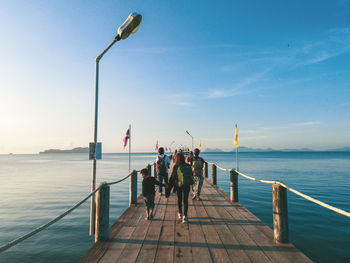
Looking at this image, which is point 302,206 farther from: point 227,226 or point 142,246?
point 142,246

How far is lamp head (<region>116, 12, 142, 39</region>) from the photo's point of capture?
5.12 m

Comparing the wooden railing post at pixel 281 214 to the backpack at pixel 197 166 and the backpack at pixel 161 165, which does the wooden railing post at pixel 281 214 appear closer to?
the backpack at pixel 197 166

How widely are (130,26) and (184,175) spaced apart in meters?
4.19

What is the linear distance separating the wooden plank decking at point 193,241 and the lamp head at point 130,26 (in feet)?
16.6

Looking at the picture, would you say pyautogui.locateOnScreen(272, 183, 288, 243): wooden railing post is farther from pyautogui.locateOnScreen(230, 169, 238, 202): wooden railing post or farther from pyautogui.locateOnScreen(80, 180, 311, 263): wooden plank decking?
pyautogui.locateOnScreen(230, 169, 238, 202): wooden railing post

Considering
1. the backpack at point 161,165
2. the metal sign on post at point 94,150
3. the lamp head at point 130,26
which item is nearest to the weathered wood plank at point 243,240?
the backpack at point 161,165

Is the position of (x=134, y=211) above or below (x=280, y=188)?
below

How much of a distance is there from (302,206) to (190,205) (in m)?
9.34

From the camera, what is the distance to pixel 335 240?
793 cm

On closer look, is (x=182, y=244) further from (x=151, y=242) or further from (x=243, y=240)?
(x=243, y=240)

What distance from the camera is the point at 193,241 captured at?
4535 mm

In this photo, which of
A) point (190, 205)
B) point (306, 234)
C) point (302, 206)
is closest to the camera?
point (190, 205)

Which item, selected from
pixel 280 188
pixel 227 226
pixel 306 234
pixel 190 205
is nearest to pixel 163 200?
pixel 190 205

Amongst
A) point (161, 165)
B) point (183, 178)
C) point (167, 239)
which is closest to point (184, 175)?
point (183, 178)
